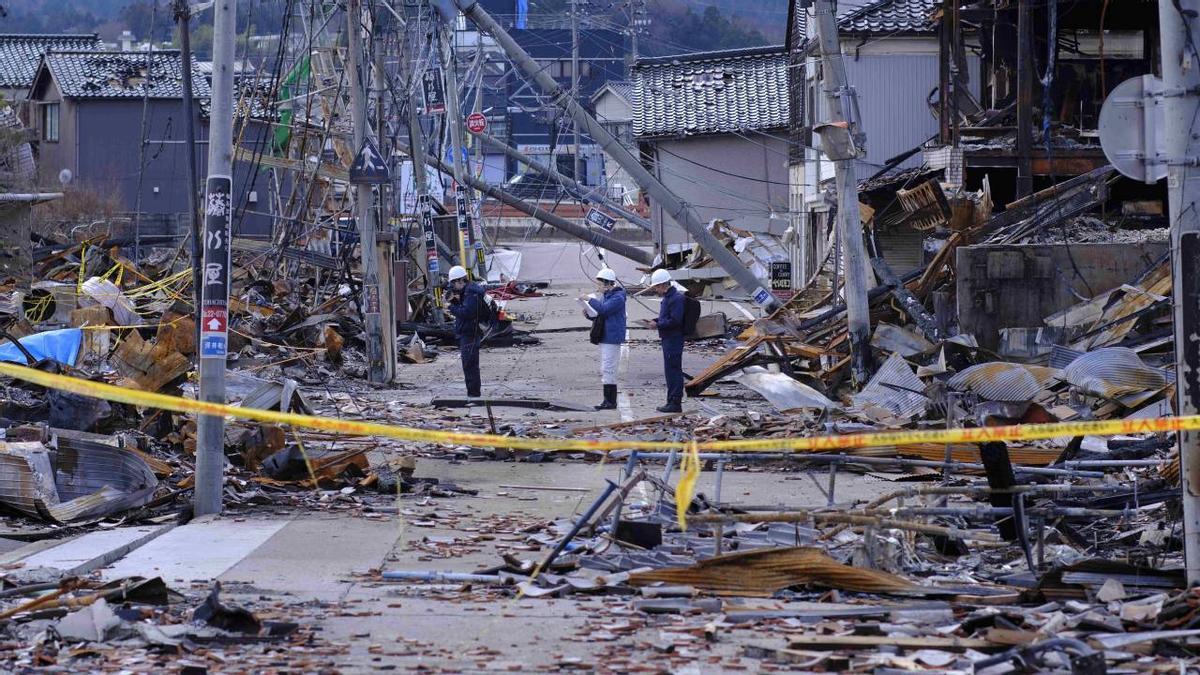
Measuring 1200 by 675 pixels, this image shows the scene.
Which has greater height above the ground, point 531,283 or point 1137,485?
point 531,283

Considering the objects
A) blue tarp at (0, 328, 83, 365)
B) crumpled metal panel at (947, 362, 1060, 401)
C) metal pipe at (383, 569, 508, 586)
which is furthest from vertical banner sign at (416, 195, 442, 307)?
metal pipe at (383, 569, 508, 586)

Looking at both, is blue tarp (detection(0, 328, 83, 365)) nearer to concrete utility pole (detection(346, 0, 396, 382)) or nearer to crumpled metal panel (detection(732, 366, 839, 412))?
concrete utility pole (detection(346, 0, 396, 382))

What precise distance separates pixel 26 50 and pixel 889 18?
148 ft

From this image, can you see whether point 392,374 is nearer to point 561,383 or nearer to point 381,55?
point 561,383

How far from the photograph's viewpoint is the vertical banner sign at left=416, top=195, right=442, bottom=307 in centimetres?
3268

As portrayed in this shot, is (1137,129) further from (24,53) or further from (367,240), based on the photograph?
(24,53)

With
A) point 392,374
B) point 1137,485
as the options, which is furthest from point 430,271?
point 1137,485

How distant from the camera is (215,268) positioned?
11.2 m

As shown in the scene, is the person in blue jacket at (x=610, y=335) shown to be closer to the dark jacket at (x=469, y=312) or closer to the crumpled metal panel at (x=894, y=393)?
the dark jacket at (x=469, y=312)

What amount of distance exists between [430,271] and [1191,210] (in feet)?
83.3

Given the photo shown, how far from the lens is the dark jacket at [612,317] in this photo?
1916 cm

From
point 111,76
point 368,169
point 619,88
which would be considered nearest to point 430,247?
point 368,169

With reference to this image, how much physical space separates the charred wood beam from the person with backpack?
5.85 m

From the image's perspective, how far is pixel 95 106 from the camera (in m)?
56.7
